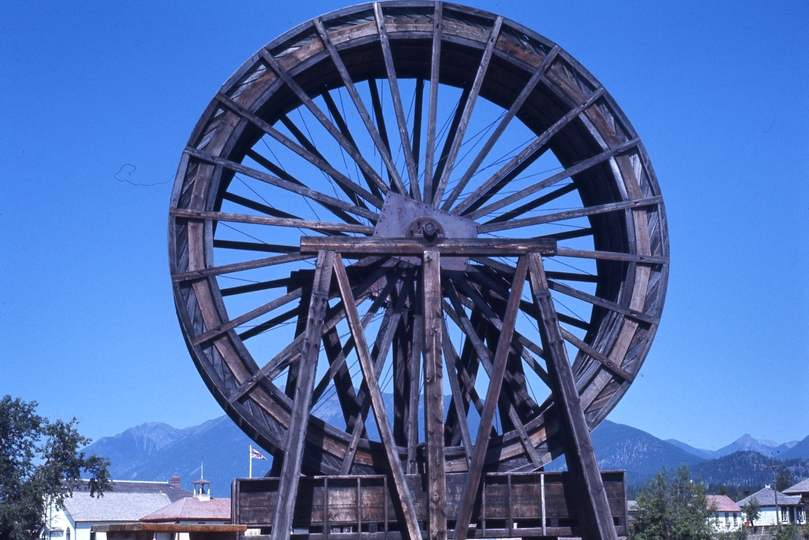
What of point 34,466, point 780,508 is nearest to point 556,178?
point 34,466

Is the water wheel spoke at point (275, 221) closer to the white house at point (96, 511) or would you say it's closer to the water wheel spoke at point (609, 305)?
the water wheel spoke at point (609, 305)

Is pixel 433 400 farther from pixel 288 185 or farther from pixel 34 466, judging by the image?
pixel 34 466

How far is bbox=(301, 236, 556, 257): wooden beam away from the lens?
10.8 metres

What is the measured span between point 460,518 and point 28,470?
1479 inches

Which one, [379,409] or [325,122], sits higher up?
[325,122]

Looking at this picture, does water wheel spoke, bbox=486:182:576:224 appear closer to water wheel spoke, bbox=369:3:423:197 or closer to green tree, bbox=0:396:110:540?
water wheel spoke, bbox=369:3:423:197

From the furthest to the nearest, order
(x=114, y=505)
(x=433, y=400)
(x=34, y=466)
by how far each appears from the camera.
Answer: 1. (x=114, y=505)
2. (x=34, y=466)
3. (x=433, y=400)

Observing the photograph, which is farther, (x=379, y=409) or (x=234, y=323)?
(x=234, y=323)

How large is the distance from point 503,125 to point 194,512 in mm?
43123

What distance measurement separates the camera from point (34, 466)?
44.1 m

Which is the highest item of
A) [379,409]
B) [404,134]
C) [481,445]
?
[404,134]

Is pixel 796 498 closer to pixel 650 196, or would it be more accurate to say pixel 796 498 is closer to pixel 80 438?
pixel 80 438

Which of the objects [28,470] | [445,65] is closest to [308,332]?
[445,65]

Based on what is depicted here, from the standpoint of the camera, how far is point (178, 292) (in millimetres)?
12258
